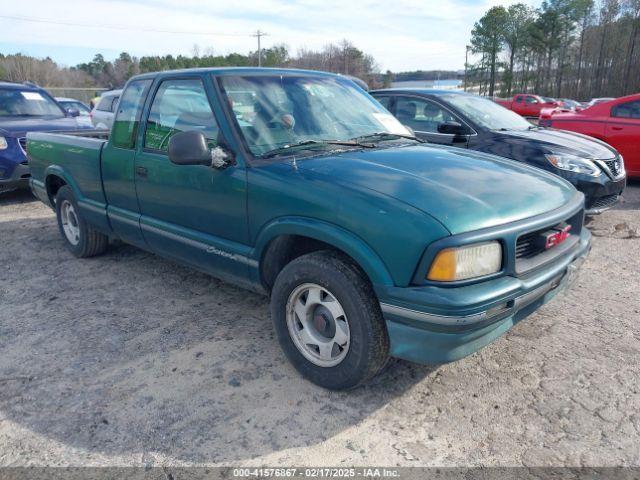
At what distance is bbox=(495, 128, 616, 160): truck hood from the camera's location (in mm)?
5762

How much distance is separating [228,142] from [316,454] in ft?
6.36

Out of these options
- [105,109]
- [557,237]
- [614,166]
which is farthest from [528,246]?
A: [105,109]

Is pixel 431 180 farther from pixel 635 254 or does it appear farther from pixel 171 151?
pixel 635 254

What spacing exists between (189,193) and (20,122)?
6.11 metres

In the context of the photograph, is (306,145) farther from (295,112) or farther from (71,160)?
(71,160)

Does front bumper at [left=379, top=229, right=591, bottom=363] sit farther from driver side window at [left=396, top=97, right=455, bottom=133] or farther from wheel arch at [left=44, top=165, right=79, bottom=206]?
driver side window at [left=396, top=97, right=455, bottom=133]

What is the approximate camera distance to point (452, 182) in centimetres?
275

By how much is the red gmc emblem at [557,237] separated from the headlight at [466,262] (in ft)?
1.48

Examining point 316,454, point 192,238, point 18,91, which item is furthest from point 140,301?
point 18,91

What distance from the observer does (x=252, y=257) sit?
3160 mm

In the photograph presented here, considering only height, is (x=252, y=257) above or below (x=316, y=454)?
above

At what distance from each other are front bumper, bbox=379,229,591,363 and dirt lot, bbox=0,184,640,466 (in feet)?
1.46

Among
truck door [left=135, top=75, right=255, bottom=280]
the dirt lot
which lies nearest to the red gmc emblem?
the dirt lot

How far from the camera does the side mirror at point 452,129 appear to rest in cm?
605
